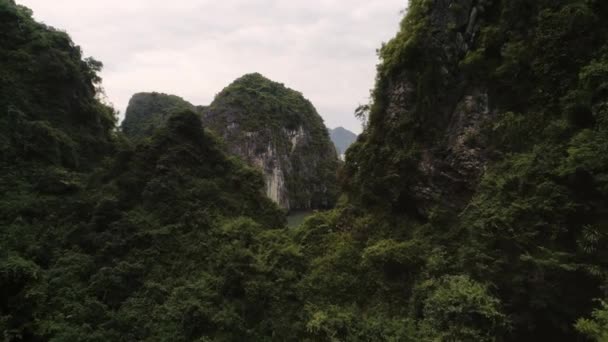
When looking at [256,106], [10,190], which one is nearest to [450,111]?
[10,190]

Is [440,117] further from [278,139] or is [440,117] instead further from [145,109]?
[145,109]

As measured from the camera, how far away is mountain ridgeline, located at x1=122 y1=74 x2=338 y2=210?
3500cm

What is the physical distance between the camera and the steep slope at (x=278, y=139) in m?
35.0

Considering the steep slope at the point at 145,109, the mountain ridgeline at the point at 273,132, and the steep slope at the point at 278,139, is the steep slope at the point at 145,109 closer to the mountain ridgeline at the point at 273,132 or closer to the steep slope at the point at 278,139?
the mountain ridgeline at the point at 273,132

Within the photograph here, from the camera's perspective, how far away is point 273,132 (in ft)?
120

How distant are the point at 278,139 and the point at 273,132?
896mm

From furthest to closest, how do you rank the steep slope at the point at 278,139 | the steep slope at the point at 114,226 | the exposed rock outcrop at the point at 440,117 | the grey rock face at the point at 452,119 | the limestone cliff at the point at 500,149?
the steep slope at the point at 278,139 → the exposed rock outcrop at the point at 440,117 → the grey rock face at the point at 452,119 → the steep slope at the point at 114,226 → the limestone cliff at the point at 500,149

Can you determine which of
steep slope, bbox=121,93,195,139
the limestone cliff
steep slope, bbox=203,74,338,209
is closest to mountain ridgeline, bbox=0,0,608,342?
the limestone cliff

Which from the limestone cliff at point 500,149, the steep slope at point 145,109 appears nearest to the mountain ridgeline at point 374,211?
the limestone cliff at point 500,149

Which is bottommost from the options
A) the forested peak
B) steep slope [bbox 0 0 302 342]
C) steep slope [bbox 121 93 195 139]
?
steep slope [bbox 0 0 302 342]

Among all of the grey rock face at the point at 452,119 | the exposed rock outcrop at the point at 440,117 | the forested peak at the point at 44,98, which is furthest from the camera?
the forested peak at the point at 44,98

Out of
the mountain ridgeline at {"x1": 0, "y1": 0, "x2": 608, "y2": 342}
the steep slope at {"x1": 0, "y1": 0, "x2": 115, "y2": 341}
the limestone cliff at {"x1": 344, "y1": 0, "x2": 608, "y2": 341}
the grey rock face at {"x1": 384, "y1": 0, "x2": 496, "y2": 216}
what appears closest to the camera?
the limestone cliff at {"x1": 344, "y1": 0, "x2": 608, "y2": 341}

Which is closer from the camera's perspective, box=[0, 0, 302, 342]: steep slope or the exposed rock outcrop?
box=[0, 0, 302, 342]: steep slope

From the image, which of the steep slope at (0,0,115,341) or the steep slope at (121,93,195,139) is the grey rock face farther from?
the steep slope at (121,93,195,139)
